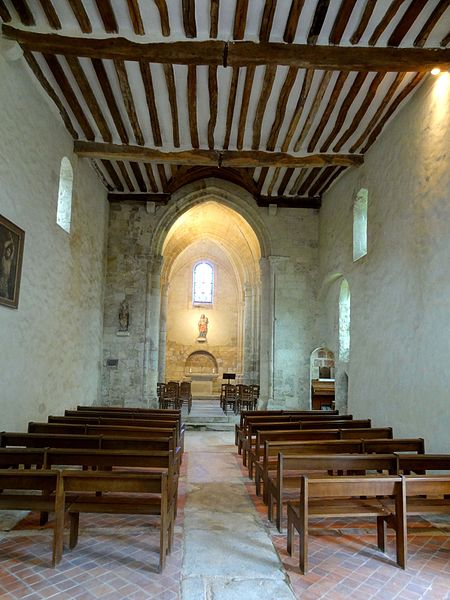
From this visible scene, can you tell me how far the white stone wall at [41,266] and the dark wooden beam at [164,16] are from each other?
2.45m

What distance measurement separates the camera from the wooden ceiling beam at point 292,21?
20.9 ft

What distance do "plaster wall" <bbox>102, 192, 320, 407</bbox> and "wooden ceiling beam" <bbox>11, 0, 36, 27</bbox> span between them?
7760 mm

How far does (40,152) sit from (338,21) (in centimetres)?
550

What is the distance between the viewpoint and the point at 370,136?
998 centimetres

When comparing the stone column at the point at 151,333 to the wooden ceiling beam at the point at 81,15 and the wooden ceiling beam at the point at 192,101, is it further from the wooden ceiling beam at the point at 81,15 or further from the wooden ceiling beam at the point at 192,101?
the wooden ceiling beam at the point at 81,15

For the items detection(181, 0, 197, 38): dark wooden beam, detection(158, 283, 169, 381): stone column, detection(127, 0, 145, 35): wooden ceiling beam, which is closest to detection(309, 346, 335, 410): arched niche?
detection(158, 283, 169, 381): stone column

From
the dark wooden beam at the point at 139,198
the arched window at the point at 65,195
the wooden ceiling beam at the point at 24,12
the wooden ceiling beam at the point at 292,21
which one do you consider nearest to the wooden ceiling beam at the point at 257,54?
the wooden ceiling beam at the point at 292,21

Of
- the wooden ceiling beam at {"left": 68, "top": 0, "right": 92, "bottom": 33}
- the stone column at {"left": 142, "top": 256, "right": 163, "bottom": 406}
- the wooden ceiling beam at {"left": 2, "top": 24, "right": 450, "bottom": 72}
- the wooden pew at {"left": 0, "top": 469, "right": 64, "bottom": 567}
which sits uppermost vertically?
the wooden ceiling beam at {"left": 68, "top": 0, "right": 92, "bottom": 33}

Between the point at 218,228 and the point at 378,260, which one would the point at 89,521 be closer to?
the point at 378,260

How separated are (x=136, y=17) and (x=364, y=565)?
289 inches

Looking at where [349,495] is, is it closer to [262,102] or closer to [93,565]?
[93,565]

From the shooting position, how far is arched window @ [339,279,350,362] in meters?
13.3

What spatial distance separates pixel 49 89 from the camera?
8.34 metres

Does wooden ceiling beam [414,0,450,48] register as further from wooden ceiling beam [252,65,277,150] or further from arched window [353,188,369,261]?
arched window [353,188,369,261]
